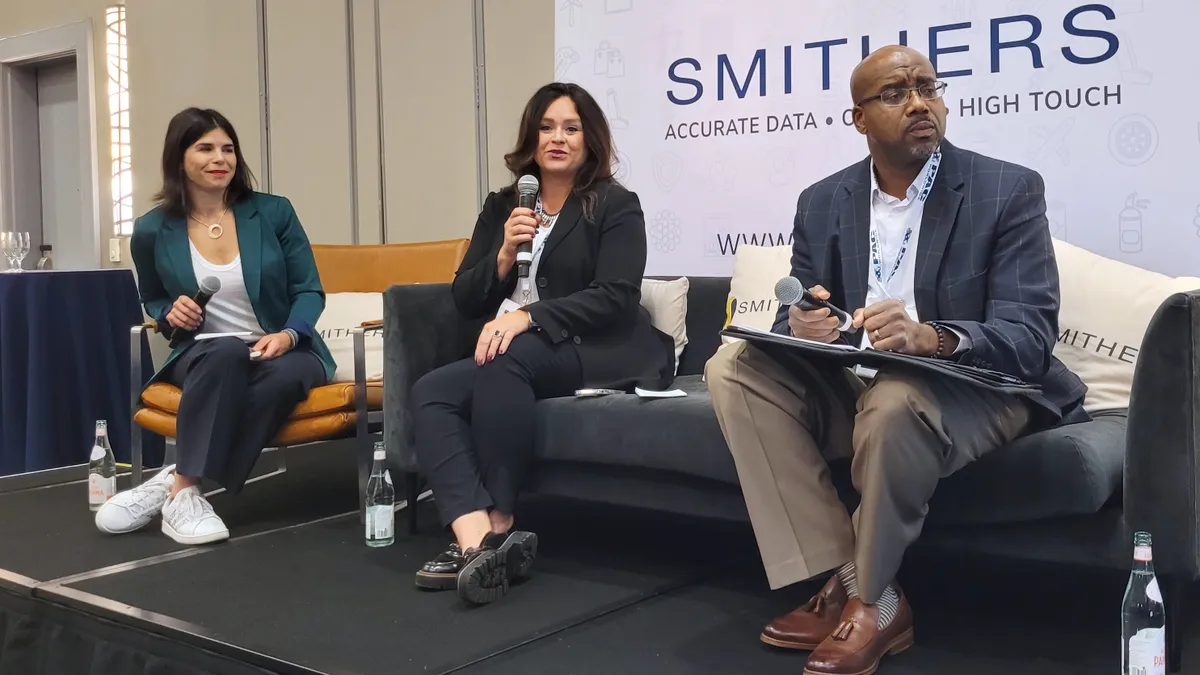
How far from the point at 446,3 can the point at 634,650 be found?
286 cm

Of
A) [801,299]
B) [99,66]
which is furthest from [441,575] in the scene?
[99,66]

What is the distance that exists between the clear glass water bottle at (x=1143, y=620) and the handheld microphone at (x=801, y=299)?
0.55 m

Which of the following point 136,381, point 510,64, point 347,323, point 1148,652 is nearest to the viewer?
point 1148,652

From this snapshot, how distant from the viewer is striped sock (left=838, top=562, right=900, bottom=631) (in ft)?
5.53

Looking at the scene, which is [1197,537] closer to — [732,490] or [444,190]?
[732,490]

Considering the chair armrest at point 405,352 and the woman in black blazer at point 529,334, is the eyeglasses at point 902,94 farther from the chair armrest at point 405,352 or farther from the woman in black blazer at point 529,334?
the chair armrest at point 405,352

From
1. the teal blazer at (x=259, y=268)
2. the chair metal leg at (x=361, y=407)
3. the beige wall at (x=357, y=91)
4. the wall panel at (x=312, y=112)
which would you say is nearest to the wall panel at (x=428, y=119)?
the beige wall at (x=357, y=91)

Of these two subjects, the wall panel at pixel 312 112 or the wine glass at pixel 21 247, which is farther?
the wine glass at pixel 21 247

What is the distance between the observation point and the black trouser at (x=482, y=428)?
7.30 ft

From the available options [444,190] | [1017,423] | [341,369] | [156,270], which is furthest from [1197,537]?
[444,190]

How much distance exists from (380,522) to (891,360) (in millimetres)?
1463

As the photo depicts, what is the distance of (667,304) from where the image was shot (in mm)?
2746

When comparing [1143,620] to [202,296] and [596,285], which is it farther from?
[202,296]

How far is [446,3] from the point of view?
3.93 meters
